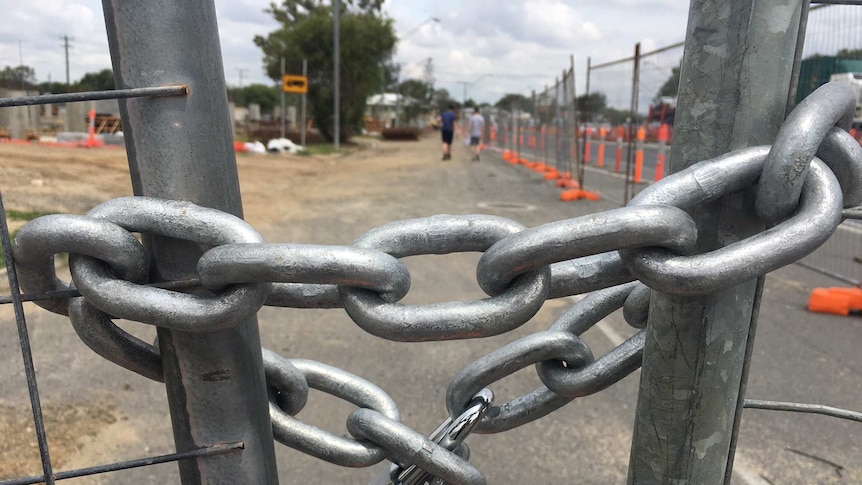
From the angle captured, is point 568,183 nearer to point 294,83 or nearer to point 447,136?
point 447,136

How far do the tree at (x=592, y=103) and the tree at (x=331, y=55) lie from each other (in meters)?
17.7

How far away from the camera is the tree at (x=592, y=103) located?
13062 millimetres

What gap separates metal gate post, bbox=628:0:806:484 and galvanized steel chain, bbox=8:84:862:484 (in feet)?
0.12

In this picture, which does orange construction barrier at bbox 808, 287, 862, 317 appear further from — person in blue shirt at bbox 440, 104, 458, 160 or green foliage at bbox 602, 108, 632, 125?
person in blue shirt at bbox 440, 104, 458, 160

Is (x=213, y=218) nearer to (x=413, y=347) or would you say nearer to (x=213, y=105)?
(x=213, y=105)

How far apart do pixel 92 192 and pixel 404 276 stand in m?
10.9

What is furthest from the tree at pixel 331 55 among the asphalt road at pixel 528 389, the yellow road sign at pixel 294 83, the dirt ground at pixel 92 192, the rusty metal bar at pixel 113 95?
the rusty metal bar at pixel 113 95

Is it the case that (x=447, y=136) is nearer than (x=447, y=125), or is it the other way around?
(x=447, y=125)

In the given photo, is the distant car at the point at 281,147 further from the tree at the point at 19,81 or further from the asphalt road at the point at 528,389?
the asphalt road at the point at 528,389

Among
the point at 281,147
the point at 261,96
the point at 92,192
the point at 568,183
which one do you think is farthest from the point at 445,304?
the point at 261,96

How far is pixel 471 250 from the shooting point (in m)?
0.72

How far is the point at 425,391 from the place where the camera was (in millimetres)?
3414

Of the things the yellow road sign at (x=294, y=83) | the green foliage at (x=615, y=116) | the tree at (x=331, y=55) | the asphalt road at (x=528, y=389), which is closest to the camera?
the asphalt road at (x=528, y=389)

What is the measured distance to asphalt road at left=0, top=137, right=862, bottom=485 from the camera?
2740 mm
